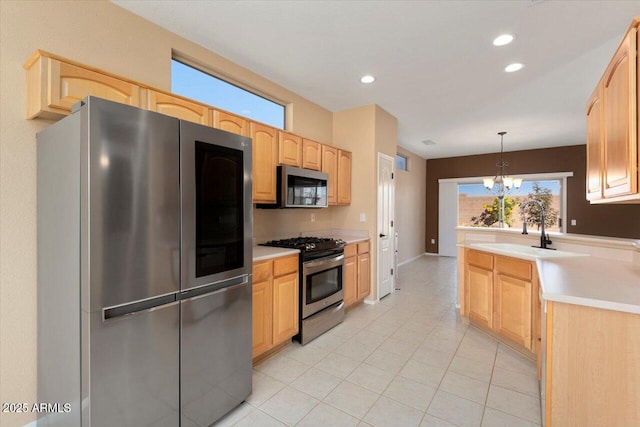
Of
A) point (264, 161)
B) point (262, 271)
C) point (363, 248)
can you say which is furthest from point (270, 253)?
point (363, 248)

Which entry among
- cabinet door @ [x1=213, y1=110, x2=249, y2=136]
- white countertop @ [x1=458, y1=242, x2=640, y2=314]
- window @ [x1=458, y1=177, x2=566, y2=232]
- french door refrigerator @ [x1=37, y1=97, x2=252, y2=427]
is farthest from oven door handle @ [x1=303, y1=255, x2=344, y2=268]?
window @ [x1=458, y1=177, x2=566, y2=232]

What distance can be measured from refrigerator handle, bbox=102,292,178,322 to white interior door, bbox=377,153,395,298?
3.18m

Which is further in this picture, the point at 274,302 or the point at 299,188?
the point at 299,188

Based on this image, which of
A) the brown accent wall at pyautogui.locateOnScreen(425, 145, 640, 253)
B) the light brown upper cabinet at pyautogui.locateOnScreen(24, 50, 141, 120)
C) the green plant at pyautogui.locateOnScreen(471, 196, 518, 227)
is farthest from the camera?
the green plant at pyautogui.locateOnScreen(471, 196, 518, 227)

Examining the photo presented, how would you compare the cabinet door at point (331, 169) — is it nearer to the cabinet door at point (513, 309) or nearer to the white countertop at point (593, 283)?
the cabinet door at point (513, 309)

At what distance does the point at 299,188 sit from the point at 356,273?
56.2 inches

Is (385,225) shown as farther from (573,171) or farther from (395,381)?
(573,171)

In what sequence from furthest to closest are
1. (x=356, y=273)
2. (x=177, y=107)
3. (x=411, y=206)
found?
(x=411, y=206) → (x=356, y=273) → (x=177, y=107)

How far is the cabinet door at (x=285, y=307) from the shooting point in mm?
2645

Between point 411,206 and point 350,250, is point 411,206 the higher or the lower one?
the higher one

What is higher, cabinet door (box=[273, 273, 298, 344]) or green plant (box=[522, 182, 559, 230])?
green plant (box=[522, 182, 559, 230])

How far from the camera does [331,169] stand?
3939mm

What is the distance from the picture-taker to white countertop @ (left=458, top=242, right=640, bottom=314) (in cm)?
134

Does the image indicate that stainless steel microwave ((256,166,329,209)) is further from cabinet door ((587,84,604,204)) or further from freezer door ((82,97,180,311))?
cabinet door ((587,84,604,204))
